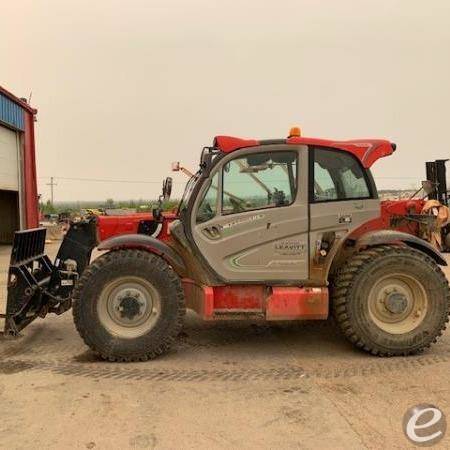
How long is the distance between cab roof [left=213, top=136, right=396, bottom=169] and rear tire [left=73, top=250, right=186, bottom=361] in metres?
1.39

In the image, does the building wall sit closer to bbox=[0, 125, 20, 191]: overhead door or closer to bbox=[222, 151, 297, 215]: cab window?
bbox=[0, 125, 20, 191]: overhead door

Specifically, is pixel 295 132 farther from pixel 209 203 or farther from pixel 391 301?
pixel 391 301

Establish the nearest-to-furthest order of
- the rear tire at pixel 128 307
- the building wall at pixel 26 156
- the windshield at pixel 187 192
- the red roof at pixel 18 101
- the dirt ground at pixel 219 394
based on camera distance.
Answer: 1. the dirt ground at pixel 219 394
2. the rear tire at pixel 128 307
3. the windshield at pixel 187 192
4. the red roof at pixel 18 101
5. the building wall at pixel 26 156

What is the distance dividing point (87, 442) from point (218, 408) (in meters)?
1.06

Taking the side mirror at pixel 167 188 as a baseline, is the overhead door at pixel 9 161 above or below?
above

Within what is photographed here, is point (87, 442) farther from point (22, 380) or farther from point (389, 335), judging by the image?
point (389, 335)

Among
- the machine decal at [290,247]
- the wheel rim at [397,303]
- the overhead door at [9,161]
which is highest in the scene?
the overhead door at [9,161]

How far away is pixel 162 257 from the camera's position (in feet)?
19.7

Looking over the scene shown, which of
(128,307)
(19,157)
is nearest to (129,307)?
(128,307)

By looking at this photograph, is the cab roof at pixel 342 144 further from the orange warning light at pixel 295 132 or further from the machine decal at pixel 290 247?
the machine decal at pixel 290 247

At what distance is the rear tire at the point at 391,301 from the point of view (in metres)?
5.77

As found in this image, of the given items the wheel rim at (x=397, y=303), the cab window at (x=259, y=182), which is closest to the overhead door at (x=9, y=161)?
the cab window at (x=259, y=182)

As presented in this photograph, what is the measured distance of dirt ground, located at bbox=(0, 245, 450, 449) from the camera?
3.93 metres

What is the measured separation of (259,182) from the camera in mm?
5887
